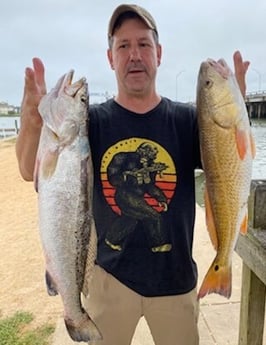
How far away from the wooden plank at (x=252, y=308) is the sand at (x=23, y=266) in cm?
196

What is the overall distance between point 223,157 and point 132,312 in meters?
1.05

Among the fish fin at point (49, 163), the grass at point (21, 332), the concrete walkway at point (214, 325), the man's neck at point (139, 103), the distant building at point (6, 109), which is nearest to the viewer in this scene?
the fish fin at point (49, 163)

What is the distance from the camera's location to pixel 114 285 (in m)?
2.33

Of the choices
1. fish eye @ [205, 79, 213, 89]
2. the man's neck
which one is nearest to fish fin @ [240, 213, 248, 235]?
fish eye @ [205, 79, 213, 89]

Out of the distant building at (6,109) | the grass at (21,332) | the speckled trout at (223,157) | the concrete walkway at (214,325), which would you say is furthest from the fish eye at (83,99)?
the distant building at (6,109)

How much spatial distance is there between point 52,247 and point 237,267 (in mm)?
3264

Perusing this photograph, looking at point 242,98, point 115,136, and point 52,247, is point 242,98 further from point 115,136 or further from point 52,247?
point 52,247

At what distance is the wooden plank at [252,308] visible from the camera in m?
2.40

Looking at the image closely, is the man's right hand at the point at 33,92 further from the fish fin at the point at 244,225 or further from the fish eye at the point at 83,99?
the fish fin at the point at 244,225

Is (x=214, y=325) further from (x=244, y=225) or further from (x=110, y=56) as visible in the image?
(x=110, y=56)

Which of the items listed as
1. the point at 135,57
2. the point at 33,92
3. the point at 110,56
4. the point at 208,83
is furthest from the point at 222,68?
the point at 33,92

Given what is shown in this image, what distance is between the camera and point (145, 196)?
89.3 inches

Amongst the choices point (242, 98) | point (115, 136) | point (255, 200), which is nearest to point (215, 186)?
point (255, 200)

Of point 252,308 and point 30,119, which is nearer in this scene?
point 30,119
